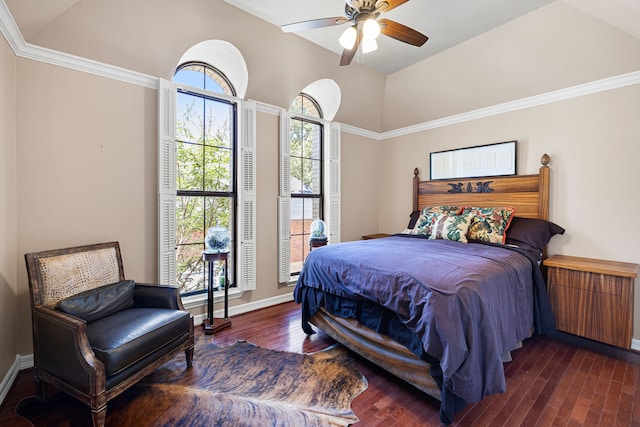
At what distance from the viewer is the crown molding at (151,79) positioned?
2.07m

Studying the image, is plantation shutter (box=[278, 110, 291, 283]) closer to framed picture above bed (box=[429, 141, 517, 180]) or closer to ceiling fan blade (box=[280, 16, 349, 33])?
ceiling fan blade (box=[280, 16, 349, 33])

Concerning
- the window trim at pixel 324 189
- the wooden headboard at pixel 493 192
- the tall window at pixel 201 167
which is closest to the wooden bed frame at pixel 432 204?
the wooden headboard at pixel 493 192

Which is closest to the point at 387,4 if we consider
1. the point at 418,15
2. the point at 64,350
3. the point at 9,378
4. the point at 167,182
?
the point at 418,15

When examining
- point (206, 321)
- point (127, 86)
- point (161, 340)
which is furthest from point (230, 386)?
point (127, 86)

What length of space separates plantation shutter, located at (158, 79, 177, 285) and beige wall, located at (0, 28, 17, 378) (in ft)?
3.18

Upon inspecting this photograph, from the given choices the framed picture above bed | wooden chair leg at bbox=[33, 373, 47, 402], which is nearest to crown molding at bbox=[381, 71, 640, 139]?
the framed picture above bed

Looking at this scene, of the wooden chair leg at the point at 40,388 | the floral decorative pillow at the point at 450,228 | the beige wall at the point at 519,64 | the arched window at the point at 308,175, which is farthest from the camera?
the arched window at the point at 308,175

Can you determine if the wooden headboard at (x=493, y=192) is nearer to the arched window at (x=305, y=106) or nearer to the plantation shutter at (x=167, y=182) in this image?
the arched window at (x=305, y=106)

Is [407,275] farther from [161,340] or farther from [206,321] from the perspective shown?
[206,321]

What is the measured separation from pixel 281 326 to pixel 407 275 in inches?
67.6

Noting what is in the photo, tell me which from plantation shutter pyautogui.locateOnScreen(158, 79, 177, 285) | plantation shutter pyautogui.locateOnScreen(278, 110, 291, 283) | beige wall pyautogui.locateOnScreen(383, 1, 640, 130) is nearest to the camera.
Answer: beige wall pyautogui.locateOnScreen(383, 1, 640, 130)

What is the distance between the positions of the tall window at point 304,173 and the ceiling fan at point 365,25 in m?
1.67

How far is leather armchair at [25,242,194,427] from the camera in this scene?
63.9 inches

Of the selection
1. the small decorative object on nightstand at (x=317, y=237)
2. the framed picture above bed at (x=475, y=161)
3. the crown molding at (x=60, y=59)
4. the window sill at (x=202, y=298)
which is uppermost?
the crown molding at (x=60, y=59)
